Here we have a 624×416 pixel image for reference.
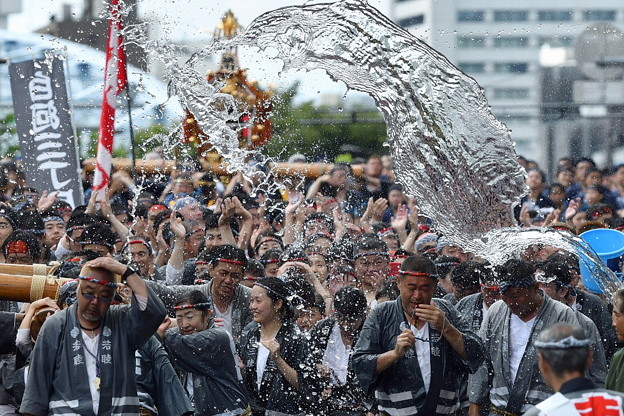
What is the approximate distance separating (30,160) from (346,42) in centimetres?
465

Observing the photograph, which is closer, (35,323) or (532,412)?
(532,412)

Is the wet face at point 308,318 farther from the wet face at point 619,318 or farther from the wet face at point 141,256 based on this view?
the wet face at point 619,318

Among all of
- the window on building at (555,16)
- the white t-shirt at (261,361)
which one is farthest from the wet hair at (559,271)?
the window on building at (555,16)

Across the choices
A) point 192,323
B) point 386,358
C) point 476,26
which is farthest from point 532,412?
point 476,26

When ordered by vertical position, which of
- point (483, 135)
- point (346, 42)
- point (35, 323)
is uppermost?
point (346, 42)

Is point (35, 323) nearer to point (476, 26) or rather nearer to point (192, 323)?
point (192, 323)

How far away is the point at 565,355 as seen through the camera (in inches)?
179

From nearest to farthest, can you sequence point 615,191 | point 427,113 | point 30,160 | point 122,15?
point 427,113 → point 122,15 → point 30,160 → point 615,191

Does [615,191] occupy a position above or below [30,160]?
below

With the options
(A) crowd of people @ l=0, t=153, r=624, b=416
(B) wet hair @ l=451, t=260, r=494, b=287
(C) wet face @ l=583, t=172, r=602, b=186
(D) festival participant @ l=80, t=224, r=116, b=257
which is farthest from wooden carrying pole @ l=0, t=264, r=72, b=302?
(C) wet face @ l=583, t=172, r=602, b=186

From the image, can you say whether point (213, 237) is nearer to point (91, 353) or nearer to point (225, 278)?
point (225, 278)

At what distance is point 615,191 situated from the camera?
13164mm

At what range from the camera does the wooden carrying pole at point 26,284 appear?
6.64m

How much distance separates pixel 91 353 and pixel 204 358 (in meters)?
1.07
